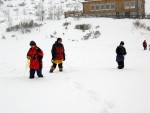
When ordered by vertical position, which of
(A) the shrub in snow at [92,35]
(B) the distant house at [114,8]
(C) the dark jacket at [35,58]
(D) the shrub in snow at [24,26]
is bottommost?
(C) the dark jacket at [35,58]

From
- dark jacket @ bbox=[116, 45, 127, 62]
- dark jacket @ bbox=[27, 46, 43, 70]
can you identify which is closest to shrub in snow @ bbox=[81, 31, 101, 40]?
dark jacket @ bbox=[116, 45, 127, 62]

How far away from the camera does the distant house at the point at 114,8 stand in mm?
50500

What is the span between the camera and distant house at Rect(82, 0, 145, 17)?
166 ft

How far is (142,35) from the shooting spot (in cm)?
3869

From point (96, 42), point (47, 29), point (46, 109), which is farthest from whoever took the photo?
point (47, 29)

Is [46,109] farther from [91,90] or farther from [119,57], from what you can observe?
[119,57]

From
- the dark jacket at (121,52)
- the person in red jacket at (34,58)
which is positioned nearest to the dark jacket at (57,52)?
the person in red jacket at (34,58)

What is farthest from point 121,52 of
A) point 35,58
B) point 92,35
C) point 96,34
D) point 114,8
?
point 114,8

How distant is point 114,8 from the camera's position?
51656 millimetres

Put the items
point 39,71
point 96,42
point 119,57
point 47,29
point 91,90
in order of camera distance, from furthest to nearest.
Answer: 1. point 47,29
2. point 96,42
3. point 119,57
4. point 39,71
5. point 91,90

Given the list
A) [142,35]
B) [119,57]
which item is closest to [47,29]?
[142,35]

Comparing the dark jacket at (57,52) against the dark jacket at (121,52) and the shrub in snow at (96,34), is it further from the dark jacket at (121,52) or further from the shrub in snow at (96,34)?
the shrub in snow at (96,34)

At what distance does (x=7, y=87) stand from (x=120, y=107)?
4338 mm

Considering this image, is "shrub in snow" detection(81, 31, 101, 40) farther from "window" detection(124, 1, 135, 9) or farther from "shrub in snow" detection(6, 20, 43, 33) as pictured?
"window" detection(124, 1, 135, 9)
